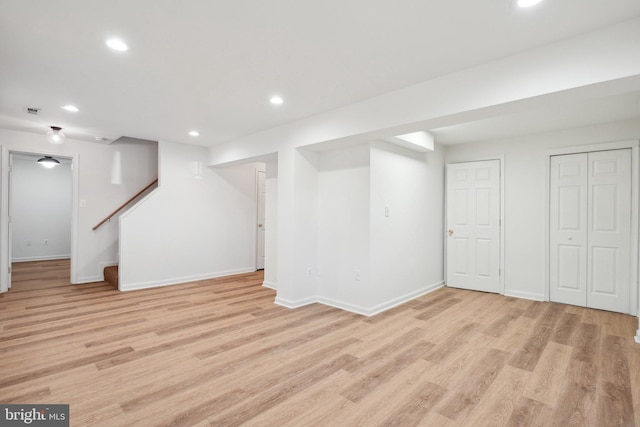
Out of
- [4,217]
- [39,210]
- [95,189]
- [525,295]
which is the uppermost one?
[95,189]

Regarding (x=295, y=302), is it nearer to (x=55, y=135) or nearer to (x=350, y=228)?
(x=350, y=228)

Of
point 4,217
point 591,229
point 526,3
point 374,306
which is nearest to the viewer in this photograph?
point 526,3

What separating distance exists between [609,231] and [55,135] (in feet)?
24.6

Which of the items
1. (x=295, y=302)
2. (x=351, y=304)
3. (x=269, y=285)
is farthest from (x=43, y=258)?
(x=351, y=304)

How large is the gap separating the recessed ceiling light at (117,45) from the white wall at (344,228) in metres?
2.56

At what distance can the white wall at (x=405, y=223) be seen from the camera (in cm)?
399

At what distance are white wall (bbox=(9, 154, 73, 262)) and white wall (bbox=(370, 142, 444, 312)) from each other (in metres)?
7.81

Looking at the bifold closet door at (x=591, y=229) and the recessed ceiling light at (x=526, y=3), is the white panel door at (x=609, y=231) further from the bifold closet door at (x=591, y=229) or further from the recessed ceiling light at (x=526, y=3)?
the recessed ceiling light at (x=526, y=3)

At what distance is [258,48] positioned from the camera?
2.38 m

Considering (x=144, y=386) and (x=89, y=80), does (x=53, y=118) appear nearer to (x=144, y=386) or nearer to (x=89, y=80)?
(x=89, y=80)

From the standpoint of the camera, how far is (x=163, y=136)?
16.9 feet

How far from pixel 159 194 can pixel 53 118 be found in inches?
68.4

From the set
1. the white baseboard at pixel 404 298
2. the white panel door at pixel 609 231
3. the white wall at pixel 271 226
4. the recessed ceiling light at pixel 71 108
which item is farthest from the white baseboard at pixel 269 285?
the white panel door at pixel 609 231

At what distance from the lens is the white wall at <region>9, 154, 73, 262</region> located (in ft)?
25.5
